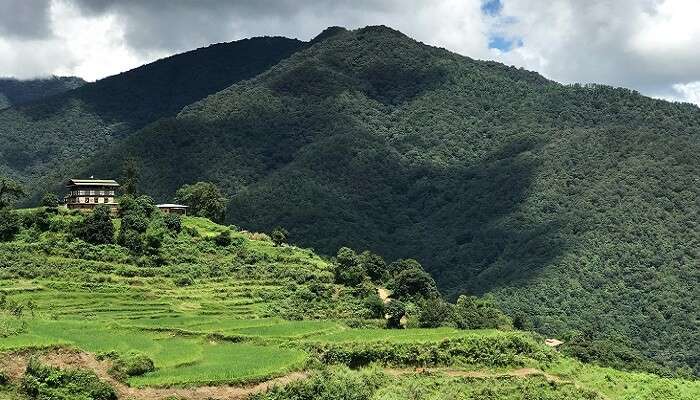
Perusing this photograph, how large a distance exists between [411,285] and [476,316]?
7323 mm

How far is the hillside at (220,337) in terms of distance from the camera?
1464 inches

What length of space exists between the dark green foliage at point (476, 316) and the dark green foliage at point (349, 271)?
9.83 metres

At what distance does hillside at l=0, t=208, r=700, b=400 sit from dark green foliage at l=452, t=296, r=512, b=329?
4496 mm

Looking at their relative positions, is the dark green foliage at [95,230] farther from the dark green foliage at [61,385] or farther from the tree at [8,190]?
the dark green foliage at [61,385]

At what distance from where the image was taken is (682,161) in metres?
162

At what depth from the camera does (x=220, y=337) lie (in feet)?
166

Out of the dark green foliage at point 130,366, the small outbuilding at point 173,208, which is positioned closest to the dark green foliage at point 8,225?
the small outbuilding at point 173,208

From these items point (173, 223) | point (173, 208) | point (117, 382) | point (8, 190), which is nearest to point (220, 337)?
point (117, 382)

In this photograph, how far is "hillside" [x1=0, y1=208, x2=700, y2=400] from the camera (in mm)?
37188

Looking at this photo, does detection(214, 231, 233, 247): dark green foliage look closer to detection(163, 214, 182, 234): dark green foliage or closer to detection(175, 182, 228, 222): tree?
detection(163, 214, 182, 234): dark green foliage

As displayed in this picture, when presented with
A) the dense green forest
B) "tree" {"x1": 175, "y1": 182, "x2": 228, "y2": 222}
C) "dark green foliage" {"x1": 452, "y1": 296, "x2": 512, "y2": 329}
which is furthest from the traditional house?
the dense green forest

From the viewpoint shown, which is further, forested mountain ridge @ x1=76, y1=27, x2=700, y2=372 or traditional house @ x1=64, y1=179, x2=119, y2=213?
forested mountain ridge @ x1=76, y1=27, x2=700, y2=372

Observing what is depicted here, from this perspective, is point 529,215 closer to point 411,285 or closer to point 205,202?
point 205,202

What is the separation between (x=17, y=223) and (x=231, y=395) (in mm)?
44124
